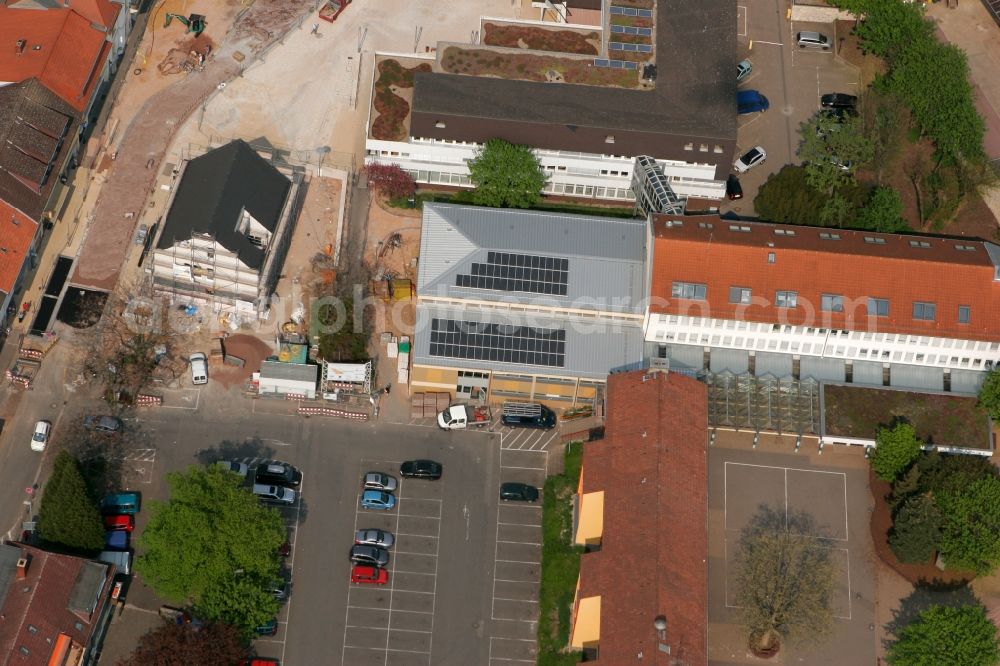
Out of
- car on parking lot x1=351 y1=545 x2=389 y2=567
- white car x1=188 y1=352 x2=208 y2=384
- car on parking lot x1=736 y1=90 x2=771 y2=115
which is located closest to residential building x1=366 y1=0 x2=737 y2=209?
car on parking lot x1=736 y1=90 x2=771 y2=115

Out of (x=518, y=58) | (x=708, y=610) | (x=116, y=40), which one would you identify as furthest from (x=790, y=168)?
(x=116, y=40)

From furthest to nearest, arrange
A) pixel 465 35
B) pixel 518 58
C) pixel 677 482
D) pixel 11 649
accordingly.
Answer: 1. pixel 465 35
2. pixel 518 58
3. pixel 677 482
4. pixel 11 649

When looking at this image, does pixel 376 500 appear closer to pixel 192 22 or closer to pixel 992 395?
pixel 992 395

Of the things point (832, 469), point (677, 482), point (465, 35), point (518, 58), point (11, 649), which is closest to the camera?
point (11, 649)

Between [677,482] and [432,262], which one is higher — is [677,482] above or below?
below

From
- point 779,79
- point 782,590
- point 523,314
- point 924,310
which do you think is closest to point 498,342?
point 523,314

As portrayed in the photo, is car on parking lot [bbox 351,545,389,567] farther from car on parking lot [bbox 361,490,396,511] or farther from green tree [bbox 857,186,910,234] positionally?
green tree [bbox 857,186,910,234]

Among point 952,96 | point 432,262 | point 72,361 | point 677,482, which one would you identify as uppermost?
point 952,96

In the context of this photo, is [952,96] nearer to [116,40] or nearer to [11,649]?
[116,40]
